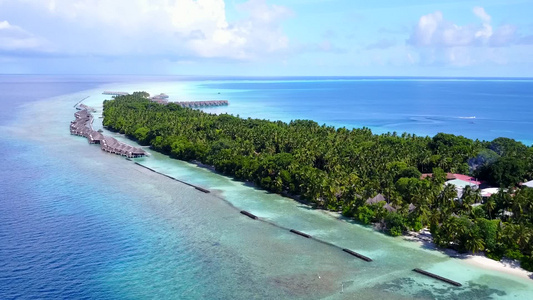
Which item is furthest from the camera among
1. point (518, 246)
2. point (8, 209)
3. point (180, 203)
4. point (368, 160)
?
point (368, 160)

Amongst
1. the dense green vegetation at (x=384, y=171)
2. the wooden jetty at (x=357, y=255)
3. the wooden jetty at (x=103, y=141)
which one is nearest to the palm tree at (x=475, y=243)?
the dense green vegetation at (x=384, y=171)

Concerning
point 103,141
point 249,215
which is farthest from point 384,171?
point 103,141

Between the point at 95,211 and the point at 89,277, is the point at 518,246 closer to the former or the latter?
the point at 89,277

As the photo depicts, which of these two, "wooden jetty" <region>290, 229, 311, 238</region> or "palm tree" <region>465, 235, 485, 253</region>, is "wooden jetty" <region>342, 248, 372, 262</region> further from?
"palm tree" <region>465, 235, 485, 253</region>

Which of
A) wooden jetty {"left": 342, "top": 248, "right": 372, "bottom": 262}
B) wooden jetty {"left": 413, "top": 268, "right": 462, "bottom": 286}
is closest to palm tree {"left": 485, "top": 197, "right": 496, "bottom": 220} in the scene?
wooden jetty {"left": 413, "top": 268, "right": 462, "bottom": 286}

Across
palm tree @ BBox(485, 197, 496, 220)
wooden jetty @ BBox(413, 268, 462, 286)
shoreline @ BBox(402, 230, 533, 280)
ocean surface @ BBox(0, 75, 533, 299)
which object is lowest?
ocean surface @ BBox(0, 75, 533, 299)

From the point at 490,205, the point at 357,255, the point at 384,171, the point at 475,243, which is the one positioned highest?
the point at 384,171

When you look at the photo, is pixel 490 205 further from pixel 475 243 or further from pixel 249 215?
pixel 249 215

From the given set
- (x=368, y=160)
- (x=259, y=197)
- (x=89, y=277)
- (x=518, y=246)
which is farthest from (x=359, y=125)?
(x=89, y=277)
